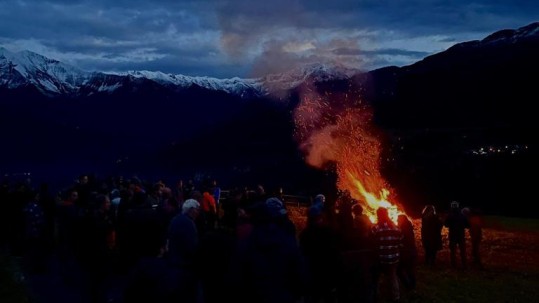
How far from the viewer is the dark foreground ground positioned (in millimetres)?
12844

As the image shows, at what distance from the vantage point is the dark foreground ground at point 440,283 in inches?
506

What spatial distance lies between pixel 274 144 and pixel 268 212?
404 ft

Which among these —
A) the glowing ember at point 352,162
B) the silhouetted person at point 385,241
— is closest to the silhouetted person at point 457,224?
the glowing ember at point 352,162

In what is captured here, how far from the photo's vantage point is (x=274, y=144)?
12950 cm

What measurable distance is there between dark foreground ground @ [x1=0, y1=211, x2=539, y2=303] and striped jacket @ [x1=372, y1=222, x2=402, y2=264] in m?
1.60

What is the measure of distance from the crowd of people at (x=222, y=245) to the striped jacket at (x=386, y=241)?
19 millimetres

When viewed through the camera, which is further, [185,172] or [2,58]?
[2,58]

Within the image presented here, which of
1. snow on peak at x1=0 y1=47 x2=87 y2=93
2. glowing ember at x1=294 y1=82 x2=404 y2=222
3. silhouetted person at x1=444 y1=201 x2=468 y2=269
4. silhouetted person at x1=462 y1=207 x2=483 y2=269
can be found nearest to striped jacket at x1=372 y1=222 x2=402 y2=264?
silhouetted person at x1=444 y1=201 x2=468 y2=269

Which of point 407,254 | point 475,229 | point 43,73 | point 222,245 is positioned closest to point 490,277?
point 475,229

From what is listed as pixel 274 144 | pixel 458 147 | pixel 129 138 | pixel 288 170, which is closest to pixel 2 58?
pixel 129 138

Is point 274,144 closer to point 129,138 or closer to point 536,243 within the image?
point 129,138

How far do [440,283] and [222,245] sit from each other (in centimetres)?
956

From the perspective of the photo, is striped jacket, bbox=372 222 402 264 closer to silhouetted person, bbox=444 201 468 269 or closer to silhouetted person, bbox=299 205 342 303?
silhouetted person, bbox=299 205 342 303

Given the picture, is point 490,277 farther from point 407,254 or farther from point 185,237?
point 185,237
